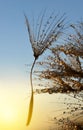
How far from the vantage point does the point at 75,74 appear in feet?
19.9

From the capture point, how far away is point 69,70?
6.04 m

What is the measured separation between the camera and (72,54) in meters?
6.05

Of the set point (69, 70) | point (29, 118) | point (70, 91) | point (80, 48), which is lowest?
point (70, 91)

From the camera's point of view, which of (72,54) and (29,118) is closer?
(29,118)

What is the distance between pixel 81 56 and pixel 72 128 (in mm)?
1406

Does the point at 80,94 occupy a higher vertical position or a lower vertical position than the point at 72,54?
lower

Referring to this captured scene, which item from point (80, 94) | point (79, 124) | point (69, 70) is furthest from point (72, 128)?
point (69, 70)

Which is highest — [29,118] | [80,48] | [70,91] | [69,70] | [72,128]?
[29,118]

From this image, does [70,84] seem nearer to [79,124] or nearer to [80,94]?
[80,94]

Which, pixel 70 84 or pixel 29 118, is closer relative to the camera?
pixel 29 118

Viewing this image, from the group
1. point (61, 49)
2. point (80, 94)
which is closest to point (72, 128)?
point (80, 94)

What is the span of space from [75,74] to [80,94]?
0.38 metres

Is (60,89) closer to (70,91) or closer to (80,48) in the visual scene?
(70,91)

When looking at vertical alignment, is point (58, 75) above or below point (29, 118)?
below
